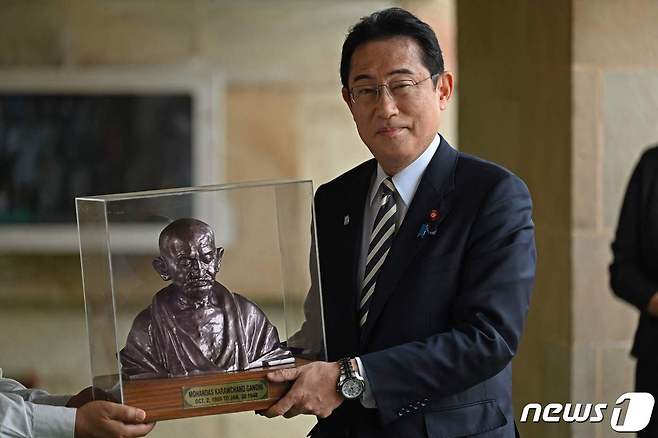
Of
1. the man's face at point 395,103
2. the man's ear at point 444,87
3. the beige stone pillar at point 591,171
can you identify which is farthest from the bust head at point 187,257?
the beige stone pillar at point 591,171

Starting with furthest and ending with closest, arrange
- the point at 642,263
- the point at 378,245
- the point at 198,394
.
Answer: the point at 642,263, the point at 378,245, the point at 198,394

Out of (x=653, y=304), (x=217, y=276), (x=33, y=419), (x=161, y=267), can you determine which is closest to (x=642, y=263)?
(x=653, y=304)

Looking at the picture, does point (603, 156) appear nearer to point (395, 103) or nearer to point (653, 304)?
point (653, 304)

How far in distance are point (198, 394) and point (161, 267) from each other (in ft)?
0.83

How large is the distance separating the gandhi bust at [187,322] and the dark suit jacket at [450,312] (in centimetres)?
24

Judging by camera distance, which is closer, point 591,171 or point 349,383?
point 349,383

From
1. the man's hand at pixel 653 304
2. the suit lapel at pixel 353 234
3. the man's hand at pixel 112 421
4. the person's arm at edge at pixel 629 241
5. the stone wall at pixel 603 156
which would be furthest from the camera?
the stone wall at pixel 603 156

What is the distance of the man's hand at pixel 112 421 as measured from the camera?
83.7 inches

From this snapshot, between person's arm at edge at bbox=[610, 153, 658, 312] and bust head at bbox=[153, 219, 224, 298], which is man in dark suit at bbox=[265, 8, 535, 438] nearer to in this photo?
bust head at bbox=[153, 219, 224, 298]

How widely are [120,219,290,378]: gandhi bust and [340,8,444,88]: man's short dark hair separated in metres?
0.49

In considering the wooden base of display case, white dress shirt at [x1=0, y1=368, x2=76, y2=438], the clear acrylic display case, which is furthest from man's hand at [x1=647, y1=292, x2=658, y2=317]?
white dress shirt at [x1=0, y1=368, x2=76, y2=438]

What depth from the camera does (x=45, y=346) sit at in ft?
22.2

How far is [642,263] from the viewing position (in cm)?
349

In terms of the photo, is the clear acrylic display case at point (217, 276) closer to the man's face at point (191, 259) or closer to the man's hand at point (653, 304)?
the man's face at point (191, 259)
